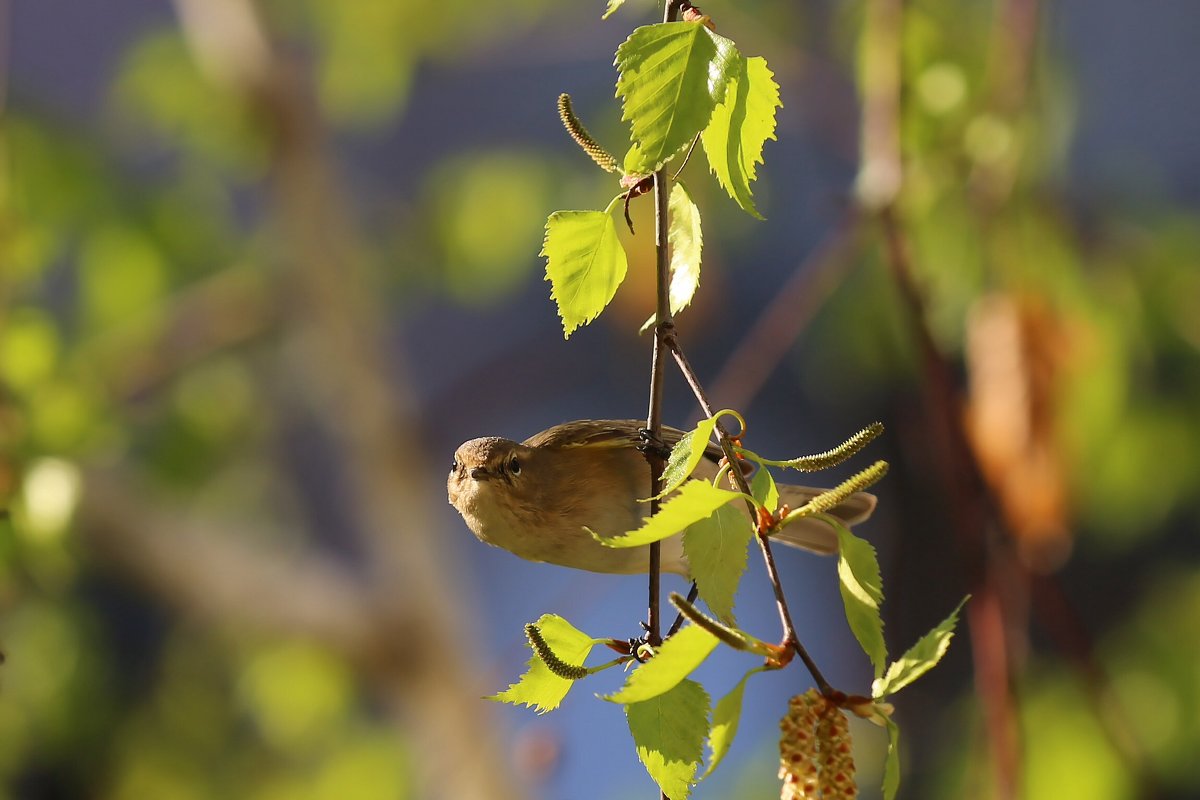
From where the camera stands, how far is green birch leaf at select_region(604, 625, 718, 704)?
58 centimetres

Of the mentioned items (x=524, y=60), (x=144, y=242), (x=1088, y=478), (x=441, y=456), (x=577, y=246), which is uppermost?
(x=524, y=60)

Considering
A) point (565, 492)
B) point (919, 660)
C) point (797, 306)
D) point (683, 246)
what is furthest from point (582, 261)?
point (797, 306)

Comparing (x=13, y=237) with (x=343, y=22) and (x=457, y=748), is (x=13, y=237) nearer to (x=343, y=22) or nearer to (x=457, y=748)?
(x=343, y=22)

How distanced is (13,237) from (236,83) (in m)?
1.52

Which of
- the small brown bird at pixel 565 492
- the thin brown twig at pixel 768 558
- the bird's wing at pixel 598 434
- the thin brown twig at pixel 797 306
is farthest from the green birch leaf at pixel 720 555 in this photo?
the thin brown twig at pixel 797 306

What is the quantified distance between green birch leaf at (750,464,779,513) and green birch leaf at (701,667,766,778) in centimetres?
9

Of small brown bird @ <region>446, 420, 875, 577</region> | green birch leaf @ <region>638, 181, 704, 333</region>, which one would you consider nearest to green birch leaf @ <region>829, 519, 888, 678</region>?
green birch leaf @ <region>638, 181, 704, 333</region>

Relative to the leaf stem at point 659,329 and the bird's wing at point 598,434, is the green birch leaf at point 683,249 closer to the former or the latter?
the leaf stem at point 659,329

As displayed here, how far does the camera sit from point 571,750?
1372 mm

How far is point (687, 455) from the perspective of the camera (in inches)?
23.9

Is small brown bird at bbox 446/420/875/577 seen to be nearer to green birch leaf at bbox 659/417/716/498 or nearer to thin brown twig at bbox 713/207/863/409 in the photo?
thin brown twig at bbox 713/207/863/409

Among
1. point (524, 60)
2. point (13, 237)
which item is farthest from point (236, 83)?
point (13, 237)

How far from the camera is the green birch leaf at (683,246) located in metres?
0.65

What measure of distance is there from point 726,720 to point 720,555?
99 mm
